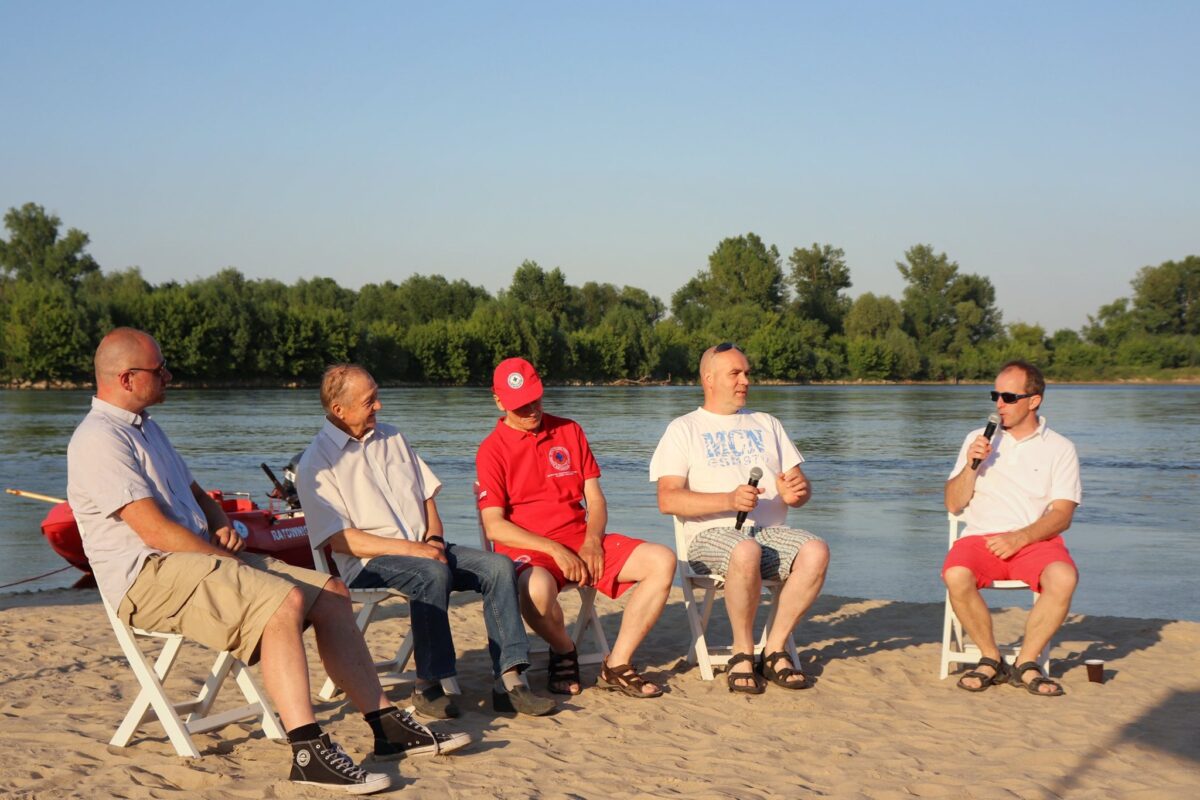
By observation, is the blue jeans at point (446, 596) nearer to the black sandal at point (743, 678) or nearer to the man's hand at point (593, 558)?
the man's hand at point (593, 558)

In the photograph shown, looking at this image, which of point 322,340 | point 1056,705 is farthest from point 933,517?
point 322,340

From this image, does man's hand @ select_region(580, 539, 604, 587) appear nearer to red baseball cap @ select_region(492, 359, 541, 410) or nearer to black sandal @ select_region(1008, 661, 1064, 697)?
red baseball cap @ select_region(492, 359, 541, 410)

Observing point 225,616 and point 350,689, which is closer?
point 225,616

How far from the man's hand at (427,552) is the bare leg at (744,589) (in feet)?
3.95

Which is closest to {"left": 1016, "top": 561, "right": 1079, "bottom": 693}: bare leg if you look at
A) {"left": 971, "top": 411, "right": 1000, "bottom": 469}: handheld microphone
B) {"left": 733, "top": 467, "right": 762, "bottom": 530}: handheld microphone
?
{"left": 971, "top": 411, "right": 1000, "bottom": 469}: handheld microphone

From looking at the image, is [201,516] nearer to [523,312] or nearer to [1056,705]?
→ [1056,705]

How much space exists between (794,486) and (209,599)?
256 cm

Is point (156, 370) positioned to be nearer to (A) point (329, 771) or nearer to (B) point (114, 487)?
(B) point (114, 487)

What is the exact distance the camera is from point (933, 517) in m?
14.4

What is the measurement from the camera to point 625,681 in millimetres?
5129

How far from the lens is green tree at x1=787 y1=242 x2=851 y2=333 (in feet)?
374

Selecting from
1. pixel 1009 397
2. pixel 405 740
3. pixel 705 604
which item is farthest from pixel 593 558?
pixel 1009 397

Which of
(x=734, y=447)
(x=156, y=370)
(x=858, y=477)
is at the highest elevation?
(x=156, y=370)

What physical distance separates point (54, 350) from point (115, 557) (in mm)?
69624
